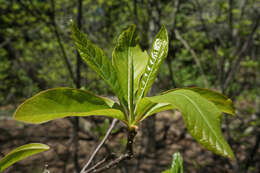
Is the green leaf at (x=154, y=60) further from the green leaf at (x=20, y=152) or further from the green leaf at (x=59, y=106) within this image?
the green leaf at (x=20, y=152)

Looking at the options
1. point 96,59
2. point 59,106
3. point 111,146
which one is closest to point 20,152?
point 59,106

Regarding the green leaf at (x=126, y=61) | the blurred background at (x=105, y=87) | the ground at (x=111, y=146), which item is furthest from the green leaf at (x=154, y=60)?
the ground at (x=111, y=146)

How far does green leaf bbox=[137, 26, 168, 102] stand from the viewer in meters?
0.68

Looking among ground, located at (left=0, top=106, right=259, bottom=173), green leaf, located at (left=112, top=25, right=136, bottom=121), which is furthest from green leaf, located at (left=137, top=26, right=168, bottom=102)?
ground, located at (left=0, top=106, right=259, bottom=173)

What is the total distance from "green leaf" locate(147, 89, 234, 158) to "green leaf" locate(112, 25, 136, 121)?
0.22 meters

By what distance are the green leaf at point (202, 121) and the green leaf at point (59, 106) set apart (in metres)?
0.19

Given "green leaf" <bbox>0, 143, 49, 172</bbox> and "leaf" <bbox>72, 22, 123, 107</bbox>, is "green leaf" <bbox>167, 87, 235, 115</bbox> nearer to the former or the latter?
"leaf" <bbox>72, 22, 123, 107</bbox>

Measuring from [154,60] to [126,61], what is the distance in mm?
116

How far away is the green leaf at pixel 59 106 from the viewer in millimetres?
481

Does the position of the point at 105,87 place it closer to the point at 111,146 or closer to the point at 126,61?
the point at 111,146

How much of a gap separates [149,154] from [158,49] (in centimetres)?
452

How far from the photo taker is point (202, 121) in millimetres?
455

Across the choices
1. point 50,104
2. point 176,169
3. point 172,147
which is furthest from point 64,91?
point 172,147

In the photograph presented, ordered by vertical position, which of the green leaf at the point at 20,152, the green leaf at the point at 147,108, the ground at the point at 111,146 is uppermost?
the green leaf at the point at 147,108
